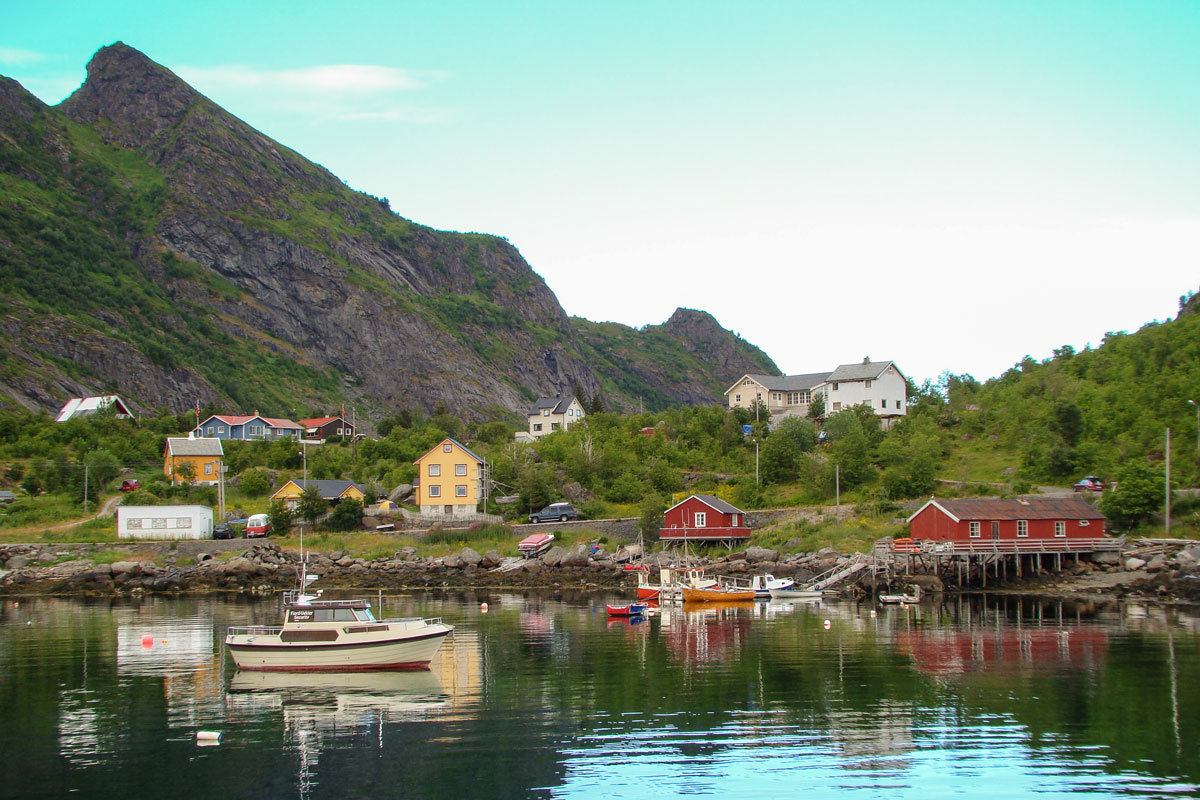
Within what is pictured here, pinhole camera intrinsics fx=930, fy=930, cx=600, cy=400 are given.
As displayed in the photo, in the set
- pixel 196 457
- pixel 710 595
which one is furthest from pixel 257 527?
pixel 710 595

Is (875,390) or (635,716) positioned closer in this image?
(635,716)

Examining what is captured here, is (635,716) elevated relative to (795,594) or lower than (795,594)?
elevated

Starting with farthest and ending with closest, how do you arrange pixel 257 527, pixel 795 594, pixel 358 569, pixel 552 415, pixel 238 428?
pixel 552 415 → pixel 238 428 → pixel 257 527 → pixel 358 569 → pixel 795 594

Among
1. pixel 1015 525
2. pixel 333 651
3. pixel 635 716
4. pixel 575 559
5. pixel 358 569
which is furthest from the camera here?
pixel 575 559

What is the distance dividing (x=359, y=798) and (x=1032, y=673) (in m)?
22.7

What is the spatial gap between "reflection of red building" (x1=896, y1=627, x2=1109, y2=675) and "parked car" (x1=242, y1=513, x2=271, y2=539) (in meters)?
50.6

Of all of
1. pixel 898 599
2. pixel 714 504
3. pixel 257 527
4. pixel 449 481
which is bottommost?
pixel 898 599

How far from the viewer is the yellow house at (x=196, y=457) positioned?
285 feet

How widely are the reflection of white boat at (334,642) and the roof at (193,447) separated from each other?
61.5 metres

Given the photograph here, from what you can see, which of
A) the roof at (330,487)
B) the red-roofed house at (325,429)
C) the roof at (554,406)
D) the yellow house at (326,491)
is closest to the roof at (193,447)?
the yellow house at (326,491)

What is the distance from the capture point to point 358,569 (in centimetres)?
6469

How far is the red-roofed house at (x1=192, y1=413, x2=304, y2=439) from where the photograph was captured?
11550cm

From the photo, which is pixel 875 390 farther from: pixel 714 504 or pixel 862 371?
pixel 714 504

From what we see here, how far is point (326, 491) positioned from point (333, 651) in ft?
163
